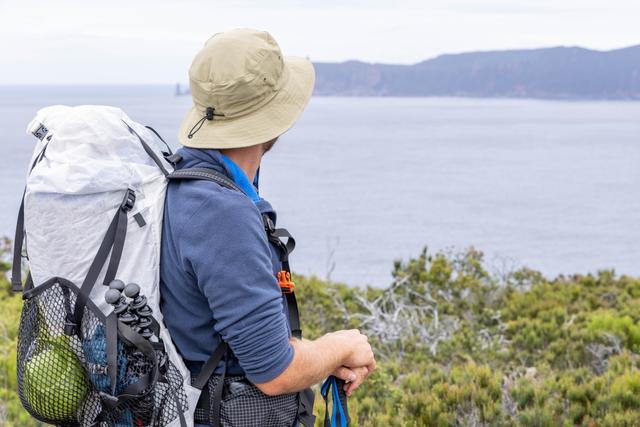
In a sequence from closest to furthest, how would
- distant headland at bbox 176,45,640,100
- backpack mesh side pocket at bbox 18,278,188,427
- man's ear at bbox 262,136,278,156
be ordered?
backpack mesh side pocket at bbox 18,278,188,427, man's ear at bbox 262,136,278,156, distant headland at bbox 176,45,640,100

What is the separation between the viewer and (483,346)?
26.2 ft

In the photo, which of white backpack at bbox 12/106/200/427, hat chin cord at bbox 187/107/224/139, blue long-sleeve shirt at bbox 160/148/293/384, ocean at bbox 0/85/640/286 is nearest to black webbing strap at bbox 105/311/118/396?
white backpack at bbox 12/106/200/427

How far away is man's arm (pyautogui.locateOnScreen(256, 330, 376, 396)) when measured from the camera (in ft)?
6.54

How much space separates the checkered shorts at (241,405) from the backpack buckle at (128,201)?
0.47 metres

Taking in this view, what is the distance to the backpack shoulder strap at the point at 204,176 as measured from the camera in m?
1.97

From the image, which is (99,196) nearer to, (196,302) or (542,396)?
(196,302)

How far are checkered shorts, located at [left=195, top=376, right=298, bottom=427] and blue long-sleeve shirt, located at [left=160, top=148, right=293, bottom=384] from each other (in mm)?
91

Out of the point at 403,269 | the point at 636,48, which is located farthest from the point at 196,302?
the point at 636,48

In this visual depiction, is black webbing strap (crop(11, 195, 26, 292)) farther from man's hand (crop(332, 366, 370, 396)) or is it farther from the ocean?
the ocean

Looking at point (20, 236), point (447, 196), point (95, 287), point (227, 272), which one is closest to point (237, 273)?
point (227, 272)

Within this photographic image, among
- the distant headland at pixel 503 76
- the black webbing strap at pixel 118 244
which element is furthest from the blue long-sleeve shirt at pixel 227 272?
the distant headland at pixel 503 76

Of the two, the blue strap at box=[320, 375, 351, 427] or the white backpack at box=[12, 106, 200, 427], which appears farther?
the blue strap at box=[320, 375, 351, 427]

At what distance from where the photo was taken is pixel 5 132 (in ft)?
265

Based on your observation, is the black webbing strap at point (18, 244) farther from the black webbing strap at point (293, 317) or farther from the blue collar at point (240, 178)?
the black webbing strap at point (293, 317)
